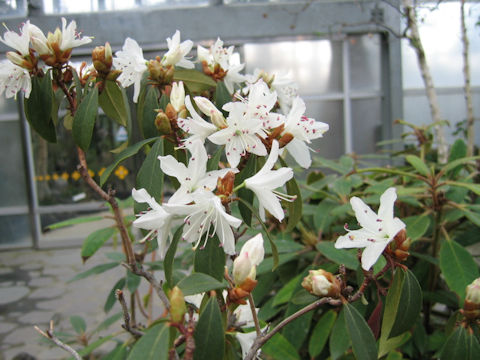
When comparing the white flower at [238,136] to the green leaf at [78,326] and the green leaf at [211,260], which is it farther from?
the green leaf at [78,326]

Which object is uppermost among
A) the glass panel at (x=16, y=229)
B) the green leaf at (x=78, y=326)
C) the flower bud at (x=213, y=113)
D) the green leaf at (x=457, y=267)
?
the flower bud at (x=213, y=113)

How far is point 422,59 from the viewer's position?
6.75 feet

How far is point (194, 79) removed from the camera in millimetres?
804

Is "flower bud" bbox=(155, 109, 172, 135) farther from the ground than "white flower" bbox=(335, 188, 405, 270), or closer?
farther from the ground

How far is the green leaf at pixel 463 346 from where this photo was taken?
58 cm

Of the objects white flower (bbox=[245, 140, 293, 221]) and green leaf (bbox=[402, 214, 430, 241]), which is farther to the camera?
green leaf (bbox=[402, 214, 430, 241])

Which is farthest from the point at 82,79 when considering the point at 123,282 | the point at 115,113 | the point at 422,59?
the point at 422,59

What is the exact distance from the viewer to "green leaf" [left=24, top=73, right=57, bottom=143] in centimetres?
69

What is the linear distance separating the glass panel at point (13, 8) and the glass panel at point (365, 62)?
3322 millimetres

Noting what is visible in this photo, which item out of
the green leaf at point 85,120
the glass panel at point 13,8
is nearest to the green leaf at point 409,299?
the green leaf at point 85,120

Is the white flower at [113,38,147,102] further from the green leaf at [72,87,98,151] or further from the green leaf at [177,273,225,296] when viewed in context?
the green leaf at [177,273,225,296]

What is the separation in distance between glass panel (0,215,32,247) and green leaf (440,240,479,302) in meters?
4.64

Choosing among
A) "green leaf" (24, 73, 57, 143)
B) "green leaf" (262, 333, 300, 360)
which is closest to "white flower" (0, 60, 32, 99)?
"green leaf" (24, 73, 57, 143)

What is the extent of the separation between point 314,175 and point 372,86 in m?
3.39
